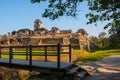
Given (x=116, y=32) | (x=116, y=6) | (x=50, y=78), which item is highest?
(x=116, y=6)

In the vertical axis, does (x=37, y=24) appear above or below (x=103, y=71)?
above

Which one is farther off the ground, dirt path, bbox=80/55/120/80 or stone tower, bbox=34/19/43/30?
stone tower, bbox=34/19/43/30

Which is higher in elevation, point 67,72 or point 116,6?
point 116,6

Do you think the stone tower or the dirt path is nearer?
the dirt path

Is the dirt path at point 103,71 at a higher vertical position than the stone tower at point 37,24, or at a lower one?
lower

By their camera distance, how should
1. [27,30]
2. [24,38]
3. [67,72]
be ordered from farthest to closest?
[27,30] → [24,38] → [67,72]

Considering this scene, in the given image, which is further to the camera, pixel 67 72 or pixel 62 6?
pixel 62 6

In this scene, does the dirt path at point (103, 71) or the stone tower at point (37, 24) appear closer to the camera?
the dirt path at point (103, 71)

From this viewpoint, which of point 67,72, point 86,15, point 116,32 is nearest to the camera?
point 67,72

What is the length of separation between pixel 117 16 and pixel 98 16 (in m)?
1.52

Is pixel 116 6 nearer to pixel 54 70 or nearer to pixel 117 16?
pixel 117 16

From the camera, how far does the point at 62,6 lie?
18.7 metres

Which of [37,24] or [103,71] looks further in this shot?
[37,24]

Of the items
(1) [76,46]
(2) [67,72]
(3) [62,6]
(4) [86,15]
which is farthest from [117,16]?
(1) [76,46]
